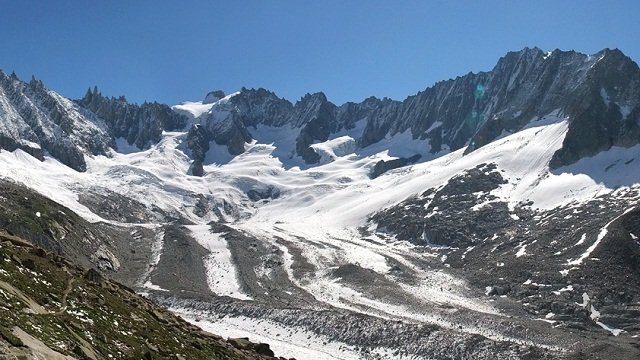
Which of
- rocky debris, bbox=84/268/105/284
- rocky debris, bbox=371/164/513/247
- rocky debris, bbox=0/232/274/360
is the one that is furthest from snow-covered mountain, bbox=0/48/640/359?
rocky debris, bbox=84/268/105/284

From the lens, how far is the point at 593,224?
422 ft

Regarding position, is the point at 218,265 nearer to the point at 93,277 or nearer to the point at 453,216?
the point at 453,216

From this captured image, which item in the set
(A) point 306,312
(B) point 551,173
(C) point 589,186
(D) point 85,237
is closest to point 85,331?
(A) point 306,312

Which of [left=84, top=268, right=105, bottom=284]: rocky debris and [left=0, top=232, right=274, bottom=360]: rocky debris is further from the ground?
[left=84, top=268, right=105, bottom=284]: rocky debris

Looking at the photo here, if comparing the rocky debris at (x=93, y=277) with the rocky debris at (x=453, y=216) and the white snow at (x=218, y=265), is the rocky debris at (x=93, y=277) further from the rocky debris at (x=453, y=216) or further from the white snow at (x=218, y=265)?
the rocky debris at (x=453, y=216)

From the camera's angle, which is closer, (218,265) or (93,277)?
(93,277)

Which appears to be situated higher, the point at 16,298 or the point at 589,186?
the point at 589,186

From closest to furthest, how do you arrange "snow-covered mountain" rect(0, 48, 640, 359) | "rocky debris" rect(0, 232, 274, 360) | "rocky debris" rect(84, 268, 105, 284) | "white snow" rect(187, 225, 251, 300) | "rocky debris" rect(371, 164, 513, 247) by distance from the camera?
"rocky debris" rect(0, 232, 274, 360) < "rocky debris" rect(84, 268, 105, 284) < "snow-covered mountain" rect(0, 48, 640, 359) < "white snow" rect(187, 225, 251, 300) < "rocky debris" rect(371, 164, 513, 247)

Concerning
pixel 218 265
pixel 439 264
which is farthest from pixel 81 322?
pixel 439 264

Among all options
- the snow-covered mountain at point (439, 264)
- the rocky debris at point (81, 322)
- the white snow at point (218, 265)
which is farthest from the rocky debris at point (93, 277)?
the white snow at point (218, 265)

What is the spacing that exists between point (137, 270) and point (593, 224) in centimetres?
9730

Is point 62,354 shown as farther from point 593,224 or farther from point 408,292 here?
point 593,224

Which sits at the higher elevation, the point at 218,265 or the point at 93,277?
the point at 93,277

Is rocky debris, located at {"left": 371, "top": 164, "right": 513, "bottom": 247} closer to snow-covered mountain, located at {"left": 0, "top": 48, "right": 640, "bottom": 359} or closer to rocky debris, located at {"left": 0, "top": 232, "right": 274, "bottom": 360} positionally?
snow-covered mountain, located at {"left": 0, "top": 48, "right": 640, "bottom": 359}
